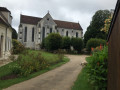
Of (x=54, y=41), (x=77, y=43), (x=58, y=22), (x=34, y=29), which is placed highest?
(x=58, y=22)

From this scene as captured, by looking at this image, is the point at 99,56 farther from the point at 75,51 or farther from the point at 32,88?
the point at 75,51

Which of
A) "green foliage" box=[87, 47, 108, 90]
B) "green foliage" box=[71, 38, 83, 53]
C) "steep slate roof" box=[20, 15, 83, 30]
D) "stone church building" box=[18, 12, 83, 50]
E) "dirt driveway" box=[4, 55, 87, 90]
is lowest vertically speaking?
"dirt driveway" box=[4, 55, 87, 90]

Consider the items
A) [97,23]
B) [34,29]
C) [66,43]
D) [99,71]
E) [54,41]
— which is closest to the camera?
[99,71]

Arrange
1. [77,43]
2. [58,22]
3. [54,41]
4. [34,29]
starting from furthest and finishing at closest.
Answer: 1. [58,22]
2. [34,29]
3. [77,43]
4. [54,41]

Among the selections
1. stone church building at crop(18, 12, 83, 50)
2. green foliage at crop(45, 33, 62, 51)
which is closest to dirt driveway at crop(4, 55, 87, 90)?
green foliage at crop(45, 33, 62, 51)

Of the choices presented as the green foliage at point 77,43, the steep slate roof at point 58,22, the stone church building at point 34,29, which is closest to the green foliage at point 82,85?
the green foliage at point 77,43

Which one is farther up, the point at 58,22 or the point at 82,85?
the point at 58,22

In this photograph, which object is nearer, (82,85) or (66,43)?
(82,85)

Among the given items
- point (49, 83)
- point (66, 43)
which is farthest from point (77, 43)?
point (49, 83)

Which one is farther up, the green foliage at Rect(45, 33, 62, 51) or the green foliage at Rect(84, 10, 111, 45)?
the green foliage at Rect(84, 10, 111, 45)

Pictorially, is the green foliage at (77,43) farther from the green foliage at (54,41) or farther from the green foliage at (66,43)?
the green foliage at (54,41)

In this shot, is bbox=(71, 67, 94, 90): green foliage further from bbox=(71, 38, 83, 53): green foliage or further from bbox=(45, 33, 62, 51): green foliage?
bbox=(71, 38, 83, 53): green foliage

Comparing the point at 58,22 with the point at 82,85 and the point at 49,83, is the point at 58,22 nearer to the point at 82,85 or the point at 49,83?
the point at 49,83

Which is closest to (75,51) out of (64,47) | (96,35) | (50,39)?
(64,47)
